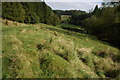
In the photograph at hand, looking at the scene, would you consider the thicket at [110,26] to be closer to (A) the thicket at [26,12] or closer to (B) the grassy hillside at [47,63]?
(B) the grassy hillside at [47,63]

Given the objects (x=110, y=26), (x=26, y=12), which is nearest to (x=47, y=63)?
(x=110, y=26)

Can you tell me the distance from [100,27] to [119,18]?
35.4ft

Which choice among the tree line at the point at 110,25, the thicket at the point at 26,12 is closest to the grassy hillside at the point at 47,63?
the tree line at the point at 110,25

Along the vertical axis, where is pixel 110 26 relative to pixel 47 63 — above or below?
above

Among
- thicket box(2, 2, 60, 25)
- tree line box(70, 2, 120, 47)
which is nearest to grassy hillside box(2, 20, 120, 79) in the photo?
tree line box(70, 2, 120, 47)

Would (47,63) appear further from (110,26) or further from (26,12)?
(26,12)

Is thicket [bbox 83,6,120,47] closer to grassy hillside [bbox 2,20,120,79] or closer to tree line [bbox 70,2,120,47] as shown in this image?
tree line [bbox 70,2,120,47]

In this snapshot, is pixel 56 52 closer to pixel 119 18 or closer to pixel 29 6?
pixel 119 18

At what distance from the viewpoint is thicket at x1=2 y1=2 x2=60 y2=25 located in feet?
104

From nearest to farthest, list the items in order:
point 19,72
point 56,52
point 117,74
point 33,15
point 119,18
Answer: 1. point 19,72
2. point 117,74
3. point 56,52
4. point 119,18
5. point 33,15

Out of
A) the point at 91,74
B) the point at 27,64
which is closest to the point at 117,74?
the point at 91,74

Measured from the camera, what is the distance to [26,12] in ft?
128

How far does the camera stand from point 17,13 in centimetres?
3359

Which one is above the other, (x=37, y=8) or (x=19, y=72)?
(x=37, y=8)
